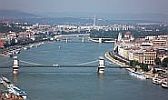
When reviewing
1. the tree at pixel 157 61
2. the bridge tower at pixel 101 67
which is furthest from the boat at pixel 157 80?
the tree at pixel 157 61

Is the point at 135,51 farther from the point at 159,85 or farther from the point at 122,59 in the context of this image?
the point at 159,85

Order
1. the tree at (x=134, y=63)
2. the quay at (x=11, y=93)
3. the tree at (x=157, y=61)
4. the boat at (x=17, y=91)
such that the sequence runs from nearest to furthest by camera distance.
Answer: the quay at (x=11, y=93) → the boat at (x=17, y=91) → the tree at (x=134, y=63) → the tree at (x=157, y=61)

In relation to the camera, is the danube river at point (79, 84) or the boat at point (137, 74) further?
the boat at point (137, 74)

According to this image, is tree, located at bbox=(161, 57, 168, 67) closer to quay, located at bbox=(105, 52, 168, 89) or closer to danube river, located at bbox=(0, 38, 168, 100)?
quay, located at bbox=(105, 52, 168, 89)

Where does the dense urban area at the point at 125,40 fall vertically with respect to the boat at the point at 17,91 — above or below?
below

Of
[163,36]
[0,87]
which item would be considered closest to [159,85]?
[0,87]

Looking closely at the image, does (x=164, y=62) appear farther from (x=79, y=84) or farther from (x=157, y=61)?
(x=79, y=84)

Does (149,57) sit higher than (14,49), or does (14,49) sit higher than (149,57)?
(149,57)

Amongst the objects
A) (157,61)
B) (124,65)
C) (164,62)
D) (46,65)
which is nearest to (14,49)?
(46,65)

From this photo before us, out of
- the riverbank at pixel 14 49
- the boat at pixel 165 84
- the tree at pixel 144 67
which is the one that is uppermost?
the boat at pixel 165 84

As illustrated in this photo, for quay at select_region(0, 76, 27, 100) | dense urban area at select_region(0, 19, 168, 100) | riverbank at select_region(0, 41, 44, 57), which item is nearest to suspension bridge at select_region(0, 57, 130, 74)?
dense urban area at select_region(0, 19, 168, 100)

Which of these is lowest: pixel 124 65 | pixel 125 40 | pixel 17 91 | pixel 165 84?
pixel 125 40

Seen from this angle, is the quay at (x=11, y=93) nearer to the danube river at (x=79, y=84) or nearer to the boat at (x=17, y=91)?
the boat at (x=17, y=91)

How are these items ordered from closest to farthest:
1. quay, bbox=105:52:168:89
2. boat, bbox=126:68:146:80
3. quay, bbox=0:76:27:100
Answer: quay, bbox=0:76:27:100 → quay, bbox=105:52:168:89 → boat, bbox=126:68:146:80
